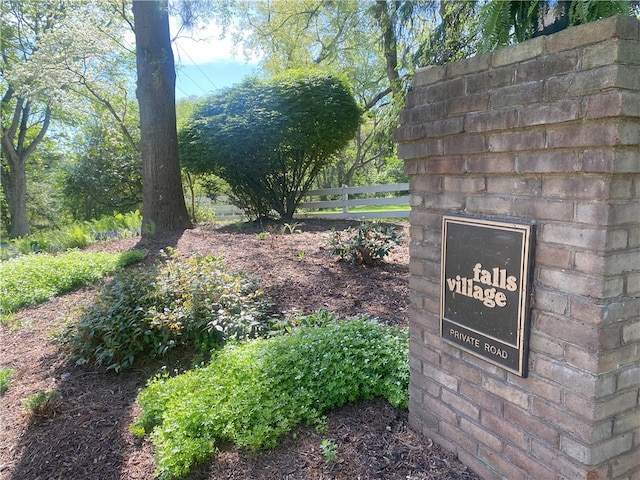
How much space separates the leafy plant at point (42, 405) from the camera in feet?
8.61

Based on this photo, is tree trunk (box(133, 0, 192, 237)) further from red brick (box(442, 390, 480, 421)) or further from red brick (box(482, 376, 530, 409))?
red brick (box(482, 376, 530, 409))

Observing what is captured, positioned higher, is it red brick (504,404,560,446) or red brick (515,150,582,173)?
red brick (515,150,582,173)

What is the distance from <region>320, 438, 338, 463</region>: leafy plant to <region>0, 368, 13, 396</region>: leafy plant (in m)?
2.55

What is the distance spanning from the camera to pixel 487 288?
162cm

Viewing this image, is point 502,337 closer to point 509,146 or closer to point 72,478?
point 509,146

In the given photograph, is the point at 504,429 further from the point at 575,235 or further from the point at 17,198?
the point at 17,198

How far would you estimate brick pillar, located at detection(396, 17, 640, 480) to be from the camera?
1229 mm

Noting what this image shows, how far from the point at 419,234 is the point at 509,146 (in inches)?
24.6

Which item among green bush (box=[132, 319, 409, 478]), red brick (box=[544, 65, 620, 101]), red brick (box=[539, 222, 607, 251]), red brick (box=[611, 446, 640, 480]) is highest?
red brick (box=[544, 65, 620, 101])

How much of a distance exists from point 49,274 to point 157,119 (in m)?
3.06

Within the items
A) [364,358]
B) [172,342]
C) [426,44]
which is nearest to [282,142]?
[426,44]

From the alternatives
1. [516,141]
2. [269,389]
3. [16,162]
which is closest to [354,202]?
[269,389]

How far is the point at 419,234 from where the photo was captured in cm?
198

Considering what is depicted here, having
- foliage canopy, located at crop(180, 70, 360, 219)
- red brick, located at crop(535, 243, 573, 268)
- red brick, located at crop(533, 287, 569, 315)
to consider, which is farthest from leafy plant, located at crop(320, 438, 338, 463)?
foliage canopy, located at crop(180, 70, 360, 219)
